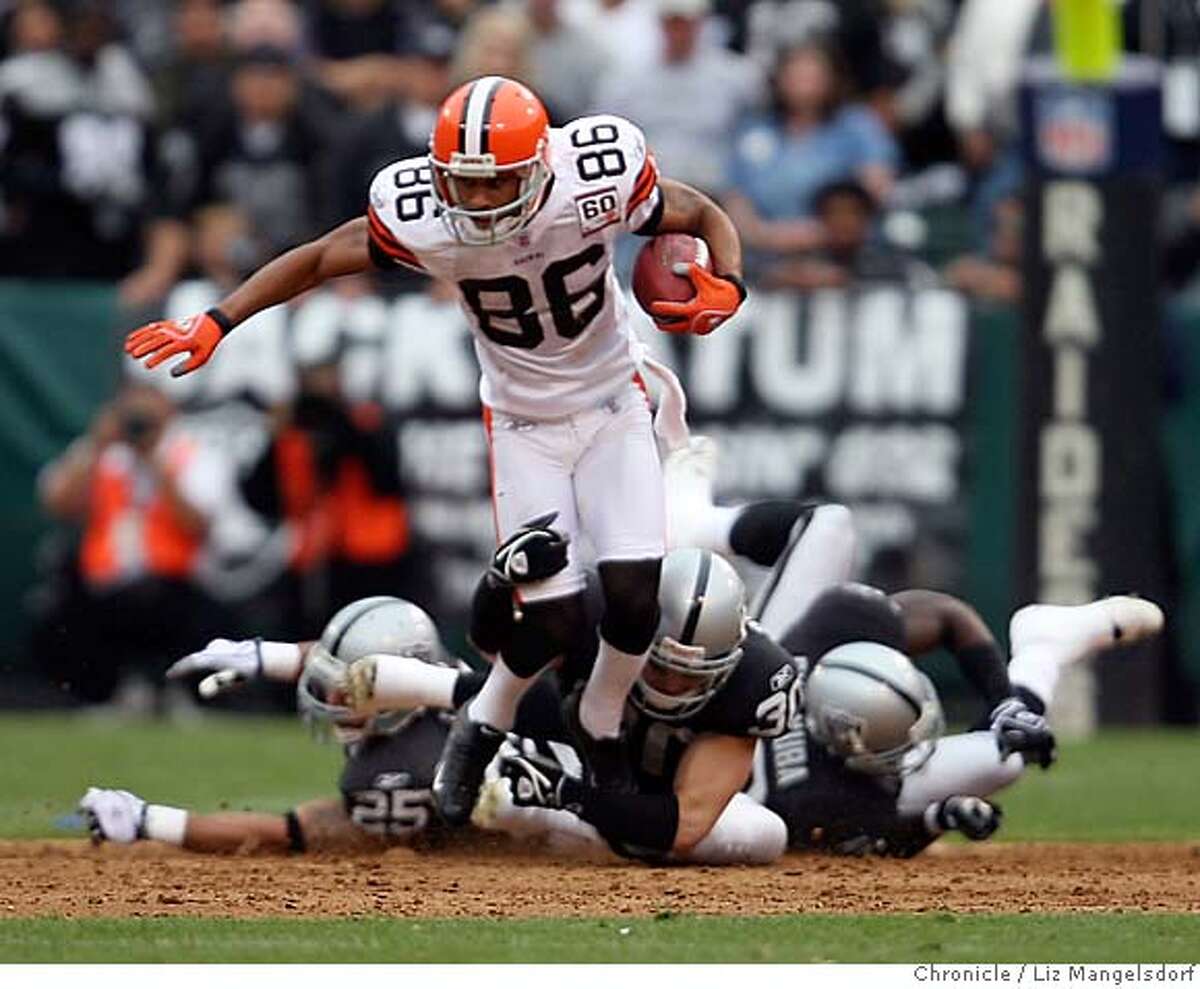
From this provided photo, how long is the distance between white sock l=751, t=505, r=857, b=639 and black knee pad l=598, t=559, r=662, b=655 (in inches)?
47.5

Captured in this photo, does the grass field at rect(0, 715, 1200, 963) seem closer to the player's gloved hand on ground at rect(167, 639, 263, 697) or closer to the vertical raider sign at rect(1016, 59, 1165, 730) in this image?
the player's gloved hand on ground at rect(167, 639, 263, 697)

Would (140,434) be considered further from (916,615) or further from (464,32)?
(916,615)

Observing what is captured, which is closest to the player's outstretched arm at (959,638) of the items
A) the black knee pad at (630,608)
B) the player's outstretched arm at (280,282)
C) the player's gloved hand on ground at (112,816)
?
the black knee pad at (630,608)

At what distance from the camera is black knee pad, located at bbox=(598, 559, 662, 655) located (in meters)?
8.62

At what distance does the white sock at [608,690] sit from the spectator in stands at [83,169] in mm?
6780

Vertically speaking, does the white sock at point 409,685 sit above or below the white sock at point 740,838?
above

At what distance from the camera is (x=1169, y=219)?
1531 cm

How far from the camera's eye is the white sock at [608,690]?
8703 millimetres

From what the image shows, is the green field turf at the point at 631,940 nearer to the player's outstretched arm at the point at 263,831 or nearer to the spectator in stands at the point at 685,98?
the player's outstretched arm at the point at 263,831

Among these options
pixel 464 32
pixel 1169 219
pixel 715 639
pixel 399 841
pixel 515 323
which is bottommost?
pixel 399 841

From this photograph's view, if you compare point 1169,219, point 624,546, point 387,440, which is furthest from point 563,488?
point 1169,219

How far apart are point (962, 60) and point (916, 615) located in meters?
6.66

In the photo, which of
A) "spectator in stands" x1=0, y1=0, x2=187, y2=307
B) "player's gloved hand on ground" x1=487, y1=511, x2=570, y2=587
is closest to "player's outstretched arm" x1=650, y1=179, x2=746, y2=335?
A: "player's gloved hand on ground" x1=487, y1=511, x2=570, y2=587

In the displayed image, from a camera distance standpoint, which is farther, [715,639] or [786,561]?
[786,561]
